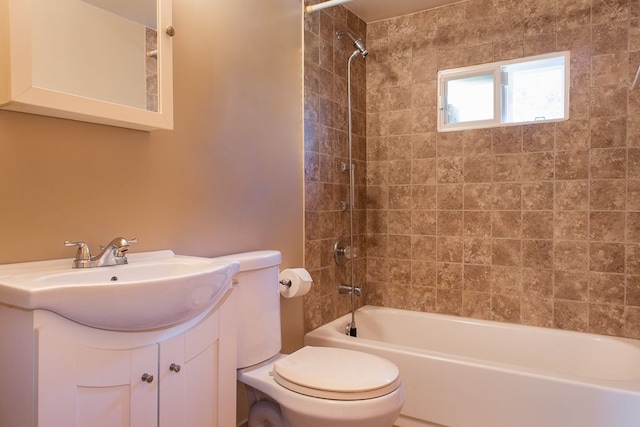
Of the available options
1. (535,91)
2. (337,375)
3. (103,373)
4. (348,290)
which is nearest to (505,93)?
(535,91)

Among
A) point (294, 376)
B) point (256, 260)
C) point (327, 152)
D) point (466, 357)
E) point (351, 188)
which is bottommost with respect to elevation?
point (466, 357)

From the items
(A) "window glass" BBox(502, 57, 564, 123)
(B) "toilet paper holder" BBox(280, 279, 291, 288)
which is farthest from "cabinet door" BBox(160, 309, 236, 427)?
(A) "window glass" BBox(502, 57, 564, 123)

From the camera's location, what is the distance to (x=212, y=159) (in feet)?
5.69

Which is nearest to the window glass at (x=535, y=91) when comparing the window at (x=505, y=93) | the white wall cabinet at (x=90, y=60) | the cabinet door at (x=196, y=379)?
the window at (x=505, y=93)

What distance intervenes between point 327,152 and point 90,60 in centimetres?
143

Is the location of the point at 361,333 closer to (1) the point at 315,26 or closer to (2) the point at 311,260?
(2) the point at 311,260

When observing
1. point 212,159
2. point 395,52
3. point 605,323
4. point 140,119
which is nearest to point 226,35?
point 212,159

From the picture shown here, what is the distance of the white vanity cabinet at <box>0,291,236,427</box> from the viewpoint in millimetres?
909

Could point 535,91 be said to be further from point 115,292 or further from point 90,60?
point 115,292

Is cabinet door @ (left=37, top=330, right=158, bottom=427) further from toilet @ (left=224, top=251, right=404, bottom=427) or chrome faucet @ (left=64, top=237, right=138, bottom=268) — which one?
toilet @ (left=224, top=251, right=404, bottom=427)

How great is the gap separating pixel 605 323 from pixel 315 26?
224 cm

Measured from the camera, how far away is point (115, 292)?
950 mm

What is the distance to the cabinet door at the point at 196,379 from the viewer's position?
1.16m

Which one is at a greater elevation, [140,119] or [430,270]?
[140,119]
